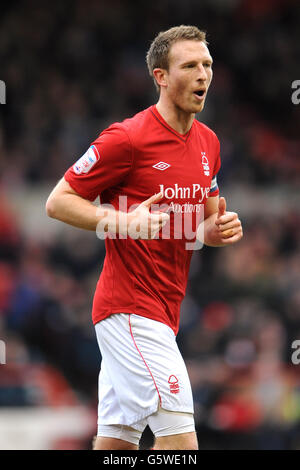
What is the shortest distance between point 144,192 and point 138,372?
0.95 metres

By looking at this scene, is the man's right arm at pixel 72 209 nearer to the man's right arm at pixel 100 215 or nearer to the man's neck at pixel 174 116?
the man's right arm at pixel 100 215

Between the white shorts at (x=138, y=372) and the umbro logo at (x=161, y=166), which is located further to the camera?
the umbro logo at (x=161, y=166)

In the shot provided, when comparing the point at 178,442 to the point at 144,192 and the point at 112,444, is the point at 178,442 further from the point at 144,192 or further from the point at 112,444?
the point at 144,192

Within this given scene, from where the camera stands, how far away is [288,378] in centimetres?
876

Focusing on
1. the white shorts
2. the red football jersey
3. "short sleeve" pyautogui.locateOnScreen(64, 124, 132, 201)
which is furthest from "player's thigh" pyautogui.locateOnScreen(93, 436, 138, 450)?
"short sleeve" pyautogui.locateOnScreen(64, 124, 132, 201)

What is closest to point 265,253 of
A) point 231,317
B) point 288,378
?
point 231,317

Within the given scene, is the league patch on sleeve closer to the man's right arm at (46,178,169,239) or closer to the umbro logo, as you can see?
the man's right arm at (46,178,169,239)

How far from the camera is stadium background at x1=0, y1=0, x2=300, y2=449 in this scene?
8.46 metres

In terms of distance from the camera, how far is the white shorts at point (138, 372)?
4.27m

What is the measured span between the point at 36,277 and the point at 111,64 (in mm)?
5099

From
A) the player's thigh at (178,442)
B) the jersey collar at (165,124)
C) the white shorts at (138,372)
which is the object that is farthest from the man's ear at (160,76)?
the player's thigh at (178,442)

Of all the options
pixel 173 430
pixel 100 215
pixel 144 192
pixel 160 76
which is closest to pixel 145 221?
pixel 100 215

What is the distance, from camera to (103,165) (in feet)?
14.2
